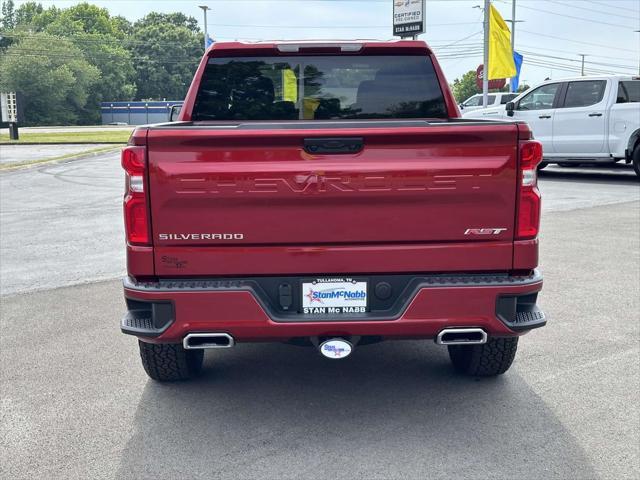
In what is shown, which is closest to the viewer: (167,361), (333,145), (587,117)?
(333,145)

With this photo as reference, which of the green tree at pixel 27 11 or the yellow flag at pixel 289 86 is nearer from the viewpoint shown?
the yellow flag at pixel 289 86

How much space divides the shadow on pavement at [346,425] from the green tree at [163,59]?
120527 millimetres

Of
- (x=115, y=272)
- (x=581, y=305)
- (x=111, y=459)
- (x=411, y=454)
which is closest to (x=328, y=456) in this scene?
(x=411, y=454)

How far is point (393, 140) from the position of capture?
3.54m

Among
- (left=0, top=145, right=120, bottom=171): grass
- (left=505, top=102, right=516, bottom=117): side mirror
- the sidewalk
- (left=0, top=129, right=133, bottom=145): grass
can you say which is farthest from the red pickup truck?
(left=0, top=129, right=133, bottom=145): grass

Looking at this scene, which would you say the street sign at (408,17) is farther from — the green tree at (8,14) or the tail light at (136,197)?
the green tree at (8,14)

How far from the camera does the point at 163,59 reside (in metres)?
122

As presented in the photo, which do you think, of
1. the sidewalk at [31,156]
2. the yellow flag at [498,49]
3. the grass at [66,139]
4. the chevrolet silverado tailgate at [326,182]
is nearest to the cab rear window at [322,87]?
the chevrolet silverado tailgate at [326,182]

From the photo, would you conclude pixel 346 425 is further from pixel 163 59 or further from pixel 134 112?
pixel 163 59

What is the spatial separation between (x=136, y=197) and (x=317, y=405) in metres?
1.56

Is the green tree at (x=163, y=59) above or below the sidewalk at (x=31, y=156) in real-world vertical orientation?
above

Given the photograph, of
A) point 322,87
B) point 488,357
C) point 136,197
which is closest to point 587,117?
point 322,87

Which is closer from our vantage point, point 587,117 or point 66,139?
point 587,117

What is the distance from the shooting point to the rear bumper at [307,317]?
3.61 meters
